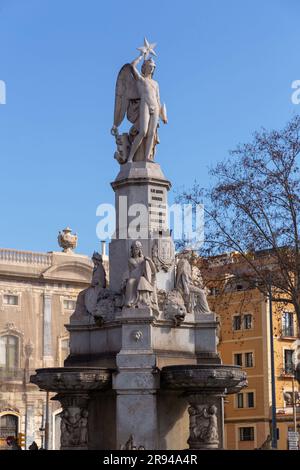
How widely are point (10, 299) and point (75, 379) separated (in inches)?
1740

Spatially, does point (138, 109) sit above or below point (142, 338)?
above

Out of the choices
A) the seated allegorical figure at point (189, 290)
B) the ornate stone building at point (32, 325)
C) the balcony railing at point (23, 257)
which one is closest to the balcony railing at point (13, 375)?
the ornate stone building at point (32, 325)

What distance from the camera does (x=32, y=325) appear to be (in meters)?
64.8

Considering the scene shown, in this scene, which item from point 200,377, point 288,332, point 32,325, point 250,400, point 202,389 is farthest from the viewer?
point 32,325

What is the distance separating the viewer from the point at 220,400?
21.0 metres

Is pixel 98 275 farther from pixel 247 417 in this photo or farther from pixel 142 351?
pixel 247 417

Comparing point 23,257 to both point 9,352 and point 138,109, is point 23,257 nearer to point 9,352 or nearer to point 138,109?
point 9,352

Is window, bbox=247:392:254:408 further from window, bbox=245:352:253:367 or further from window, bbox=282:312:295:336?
window, bbox=282:312:295:336

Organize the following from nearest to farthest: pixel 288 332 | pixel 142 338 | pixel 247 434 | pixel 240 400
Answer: pixel 142 338
pixel 247 434
pixel 288 332
pixel 240 400

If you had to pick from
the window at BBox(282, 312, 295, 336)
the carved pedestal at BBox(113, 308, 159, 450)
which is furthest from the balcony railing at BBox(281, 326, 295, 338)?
the carved pedestal at BBox(113, 308, 159, 450)

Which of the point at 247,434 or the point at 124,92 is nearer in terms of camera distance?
the point at 124,92

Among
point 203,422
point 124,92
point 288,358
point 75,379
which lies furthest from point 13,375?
point 203,422

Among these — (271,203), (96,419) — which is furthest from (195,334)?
(271,203)
